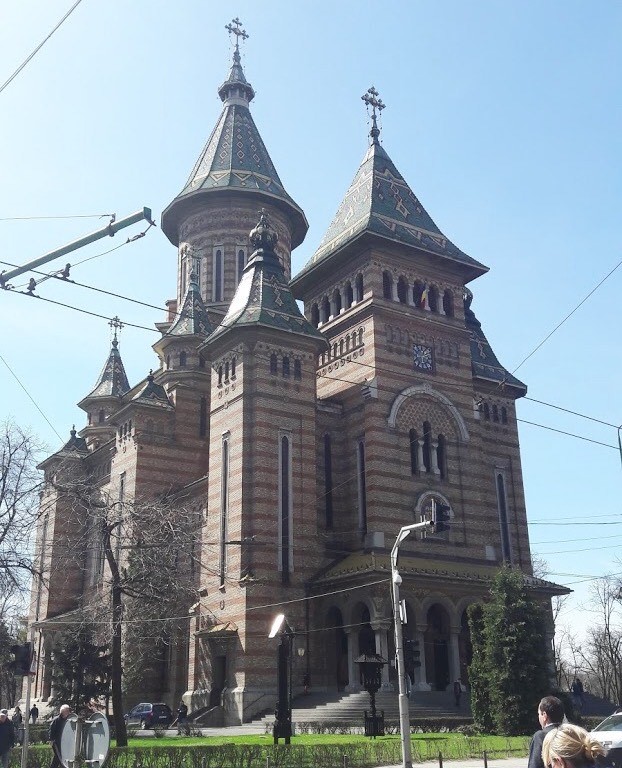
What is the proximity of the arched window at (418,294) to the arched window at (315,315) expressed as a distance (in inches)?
216

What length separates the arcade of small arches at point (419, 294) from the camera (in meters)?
42.1

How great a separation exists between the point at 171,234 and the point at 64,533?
2051 cm

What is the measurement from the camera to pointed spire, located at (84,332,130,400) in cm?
5769

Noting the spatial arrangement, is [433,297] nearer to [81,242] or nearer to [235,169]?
[235,169]

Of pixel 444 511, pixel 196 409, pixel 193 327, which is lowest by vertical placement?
pixel 444 511

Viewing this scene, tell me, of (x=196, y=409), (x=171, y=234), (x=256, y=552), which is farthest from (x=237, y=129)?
(x=256, y=552)

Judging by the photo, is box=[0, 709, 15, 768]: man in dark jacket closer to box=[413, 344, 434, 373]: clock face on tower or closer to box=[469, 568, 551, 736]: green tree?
box=[469, 568, 551, 736]: green tree

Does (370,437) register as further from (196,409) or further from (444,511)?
(444,511)

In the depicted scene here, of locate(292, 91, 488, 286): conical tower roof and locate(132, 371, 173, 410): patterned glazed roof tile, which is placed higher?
locate(292, 91, 488, 286): conical tower roof

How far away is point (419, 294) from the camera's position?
1698 inches

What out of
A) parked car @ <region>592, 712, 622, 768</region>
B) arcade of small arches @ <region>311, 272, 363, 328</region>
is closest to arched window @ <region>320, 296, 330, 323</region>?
arcade of small arches @ <region>311, 272, 363, 328</region>

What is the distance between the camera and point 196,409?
45.2 metres

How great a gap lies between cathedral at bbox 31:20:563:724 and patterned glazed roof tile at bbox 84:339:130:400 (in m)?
7.87

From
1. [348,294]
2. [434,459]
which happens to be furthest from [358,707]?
[348,294]
